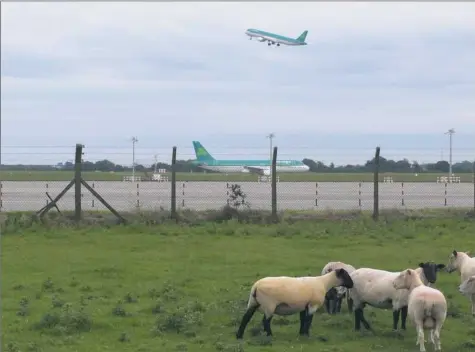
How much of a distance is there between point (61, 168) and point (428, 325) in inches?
715

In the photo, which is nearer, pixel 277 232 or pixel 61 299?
pixel 61 299

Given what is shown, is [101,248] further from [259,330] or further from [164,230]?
[259,330]

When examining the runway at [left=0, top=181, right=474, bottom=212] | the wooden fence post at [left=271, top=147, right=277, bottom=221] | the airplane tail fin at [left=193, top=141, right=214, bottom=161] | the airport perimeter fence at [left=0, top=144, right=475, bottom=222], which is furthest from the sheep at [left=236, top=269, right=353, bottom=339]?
the airplane tail fin at [left=193, top=141, right=214, bottom=161]

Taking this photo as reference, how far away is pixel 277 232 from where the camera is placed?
20.3 meters

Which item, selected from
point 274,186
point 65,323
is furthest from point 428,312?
point 274,186

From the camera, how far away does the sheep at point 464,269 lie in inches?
457

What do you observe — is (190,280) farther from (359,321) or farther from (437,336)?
(437,336)

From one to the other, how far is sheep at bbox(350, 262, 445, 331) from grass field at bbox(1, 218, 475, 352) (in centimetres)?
27

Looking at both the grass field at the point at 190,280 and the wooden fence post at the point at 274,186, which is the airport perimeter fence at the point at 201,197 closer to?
the wooden fence post at the point at 274,186

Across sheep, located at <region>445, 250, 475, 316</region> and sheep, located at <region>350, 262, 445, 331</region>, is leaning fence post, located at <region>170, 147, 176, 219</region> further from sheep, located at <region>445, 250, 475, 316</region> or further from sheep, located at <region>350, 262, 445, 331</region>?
sheep, located at <region>350, 262, 445, 331</region>

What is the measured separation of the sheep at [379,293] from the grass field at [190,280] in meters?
0.27

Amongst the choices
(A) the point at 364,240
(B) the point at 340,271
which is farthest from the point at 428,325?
(A) the point at 364,240

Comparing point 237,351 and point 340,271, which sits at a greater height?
point 340,271

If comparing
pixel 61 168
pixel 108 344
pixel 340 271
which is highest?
pixel 61 168
